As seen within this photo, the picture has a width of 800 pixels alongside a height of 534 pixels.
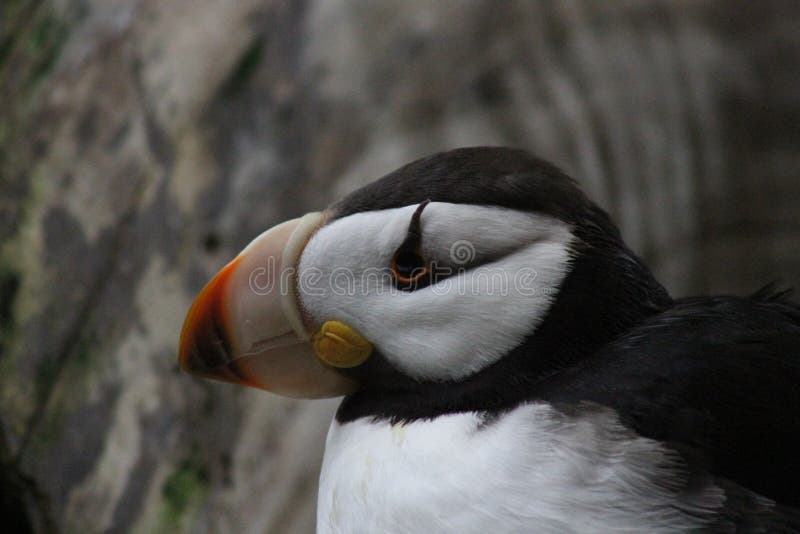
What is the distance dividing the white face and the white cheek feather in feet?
0.40

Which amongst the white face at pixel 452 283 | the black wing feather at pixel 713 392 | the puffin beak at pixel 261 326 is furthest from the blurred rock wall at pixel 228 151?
the black wing feather at pixel 713 392

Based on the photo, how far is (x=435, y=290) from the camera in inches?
57.6

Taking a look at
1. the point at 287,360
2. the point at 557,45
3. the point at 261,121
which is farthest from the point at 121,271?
the point at 557,45

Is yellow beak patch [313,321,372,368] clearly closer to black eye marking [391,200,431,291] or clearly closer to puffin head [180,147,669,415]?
puffin head [180,147,669,415]

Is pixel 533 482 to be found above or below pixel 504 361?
below

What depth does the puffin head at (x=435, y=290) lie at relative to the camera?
4.80ft

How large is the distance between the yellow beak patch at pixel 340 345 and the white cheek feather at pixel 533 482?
7.6 inches

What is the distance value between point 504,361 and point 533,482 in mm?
217

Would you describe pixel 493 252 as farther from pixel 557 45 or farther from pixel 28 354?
pixel 28 354

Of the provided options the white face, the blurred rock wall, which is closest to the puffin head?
the white face

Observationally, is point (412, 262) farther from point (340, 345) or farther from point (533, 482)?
point (533, 482)

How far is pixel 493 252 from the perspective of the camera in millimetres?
1471

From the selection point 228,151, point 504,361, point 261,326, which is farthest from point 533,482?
point 228,151

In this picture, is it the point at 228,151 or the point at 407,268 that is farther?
the point at 228,151
